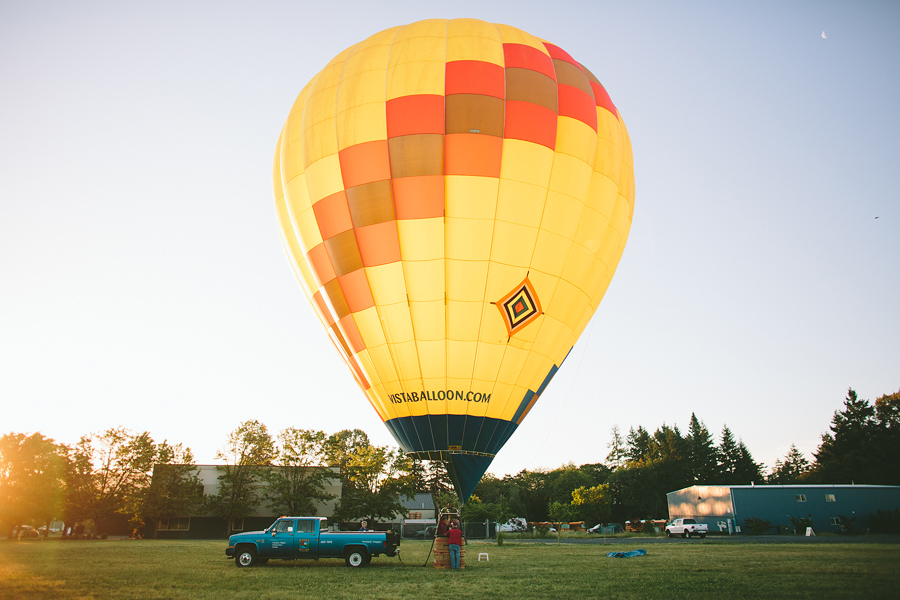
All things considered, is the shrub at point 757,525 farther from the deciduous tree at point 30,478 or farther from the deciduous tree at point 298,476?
the deciduous tree at point 30,478

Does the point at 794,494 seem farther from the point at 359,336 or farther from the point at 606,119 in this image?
the point at 359,336

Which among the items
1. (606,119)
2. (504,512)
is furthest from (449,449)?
(504,512)

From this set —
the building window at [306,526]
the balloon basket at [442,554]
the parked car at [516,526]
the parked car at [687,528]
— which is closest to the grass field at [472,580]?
the balloon basket at [442,554]

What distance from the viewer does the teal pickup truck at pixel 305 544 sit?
11586 mm

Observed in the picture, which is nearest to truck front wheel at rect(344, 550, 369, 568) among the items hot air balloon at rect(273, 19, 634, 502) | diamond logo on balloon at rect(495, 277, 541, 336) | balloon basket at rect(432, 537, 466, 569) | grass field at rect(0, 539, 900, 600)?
grass field at rect(0, 539, 900, 600)

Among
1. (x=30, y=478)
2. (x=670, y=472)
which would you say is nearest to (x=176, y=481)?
(x=30, y=478)

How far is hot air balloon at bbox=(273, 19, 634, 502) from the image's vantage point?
10414 mm

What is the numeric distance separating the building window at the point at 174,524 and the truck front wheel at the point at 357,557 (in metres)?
27.6

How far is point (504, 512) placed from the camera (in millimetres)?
32844

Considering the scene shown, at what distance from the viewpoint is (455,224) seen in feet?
34.3

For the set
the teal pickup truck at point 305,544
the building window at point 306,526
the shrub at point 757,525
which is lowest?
the shrub at point 757,525

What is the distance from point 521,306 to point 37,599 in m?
8.14

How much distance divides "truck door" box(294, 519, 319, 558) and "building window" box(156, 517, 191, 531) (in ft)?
89.2

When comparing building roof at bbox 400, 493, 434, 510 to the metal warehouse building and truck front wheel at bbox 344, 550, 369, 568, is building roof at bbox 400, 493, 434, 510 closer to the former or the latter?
the metal warehouse building
